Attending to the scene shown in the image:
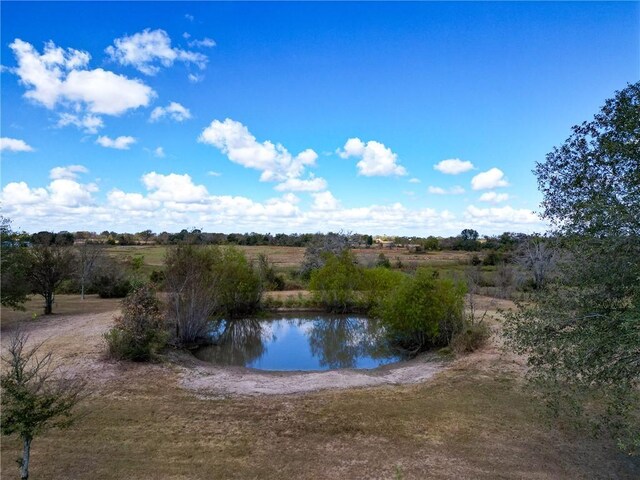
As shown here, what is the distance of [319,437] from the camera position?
8867 mm

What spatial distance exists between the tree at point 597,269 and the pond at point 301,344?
12013mm

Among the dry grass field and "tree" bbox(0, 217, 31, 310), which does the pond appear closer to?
the dry grass field

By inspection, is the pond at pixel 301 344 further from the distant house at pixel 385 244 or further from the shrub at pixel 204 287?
the distant house at pixel 385 244

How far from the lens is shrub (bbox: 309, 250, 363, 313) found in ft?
89.8

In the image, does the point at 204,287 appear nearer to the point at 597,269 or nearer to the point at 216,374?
the point at 216,374

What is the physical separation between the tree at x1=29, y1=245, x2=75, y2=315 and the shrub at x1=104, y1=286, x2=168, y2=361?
1070cm

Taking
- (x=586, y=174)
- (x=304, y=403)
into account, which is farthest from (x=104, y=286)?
(x=586, y=174)

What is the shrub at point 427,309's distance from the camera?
1781cm

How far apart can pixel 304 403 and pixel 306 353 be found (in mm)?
9195

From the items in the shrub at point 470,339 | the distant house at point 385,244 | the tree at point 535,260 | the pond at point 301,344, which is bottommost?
the pond at point 301,344

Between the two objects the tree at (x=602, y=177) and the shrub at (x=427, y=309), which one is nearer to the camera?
the tree at (x=602, y=177)

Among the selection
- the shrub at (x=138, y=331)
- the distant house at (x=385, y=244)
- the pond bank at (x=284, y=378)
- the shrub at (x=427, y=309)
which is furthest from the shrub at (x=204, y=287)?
the distant house at (x=385, y=244)

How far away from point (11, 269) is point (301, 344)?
1411cm

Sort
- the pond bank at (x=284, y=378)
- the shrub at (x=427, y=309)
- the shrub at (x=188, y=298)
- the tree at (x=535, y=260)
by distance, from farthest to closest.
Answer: the tree at (x=535, y=260) < the shrub at (x=188, y=298) < the shrub at (x=427, y=309) < the pond bank at (x=284, y=378)
